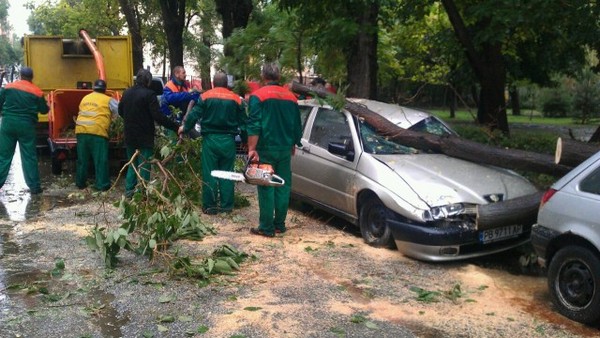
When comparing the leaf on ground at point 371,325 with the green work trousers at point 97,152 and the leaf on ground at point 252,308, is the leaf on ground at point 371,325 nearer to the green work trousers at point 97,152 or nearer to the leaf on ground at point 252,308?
the leaf on ground at point 252,308

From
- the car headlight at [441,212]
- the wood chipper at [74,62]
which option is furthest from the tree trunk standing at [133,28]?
the car headlight at [441,212]

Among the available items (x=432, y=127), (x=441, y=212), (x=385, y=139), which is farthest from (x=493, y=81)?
(x=441, y=212)

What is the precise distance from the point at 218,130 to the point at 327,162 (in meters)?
1.45

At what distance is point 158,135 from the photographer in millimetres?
9539

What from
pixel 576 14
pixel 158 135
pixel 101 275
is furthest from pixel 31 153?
pixel 576 14

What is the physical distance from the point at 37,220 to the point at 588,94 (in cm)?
3256

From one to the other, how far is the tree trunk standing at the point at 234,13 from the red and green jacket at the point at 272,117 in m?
8.93

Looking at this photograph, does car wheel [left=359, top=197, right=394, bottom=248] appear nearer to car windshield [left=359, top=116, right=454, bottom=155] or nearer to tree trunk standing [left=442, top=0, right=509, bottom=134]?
car windshield [left=359, top=116, right=454, bottom=155]

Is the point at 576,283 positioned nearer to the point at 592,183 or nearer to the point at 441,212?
the point at 592,183

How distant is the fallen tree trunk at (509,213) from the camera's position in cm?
598

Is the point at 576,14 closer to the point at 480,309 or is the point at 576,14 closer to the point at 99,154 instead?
the point at 480,309

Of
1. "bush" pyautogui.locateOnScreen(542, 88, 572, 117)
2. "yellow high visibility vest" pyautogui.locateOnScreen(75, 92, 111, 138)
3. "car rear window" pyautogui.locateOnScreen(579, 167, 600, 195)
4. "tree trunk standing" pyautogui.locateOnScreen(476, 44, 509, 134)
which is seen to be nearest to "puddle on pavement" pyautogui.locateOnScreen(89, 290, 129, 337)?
"car rear window" pyautogui.locateOnScreen(579, 167, 600, 195)

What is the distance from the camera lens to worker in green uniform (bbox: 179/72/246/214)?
305 inches

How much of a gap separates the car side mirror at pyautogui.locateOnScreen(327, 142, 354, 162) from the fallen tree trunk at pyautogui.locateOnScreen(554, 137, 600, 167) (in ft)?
7.32
